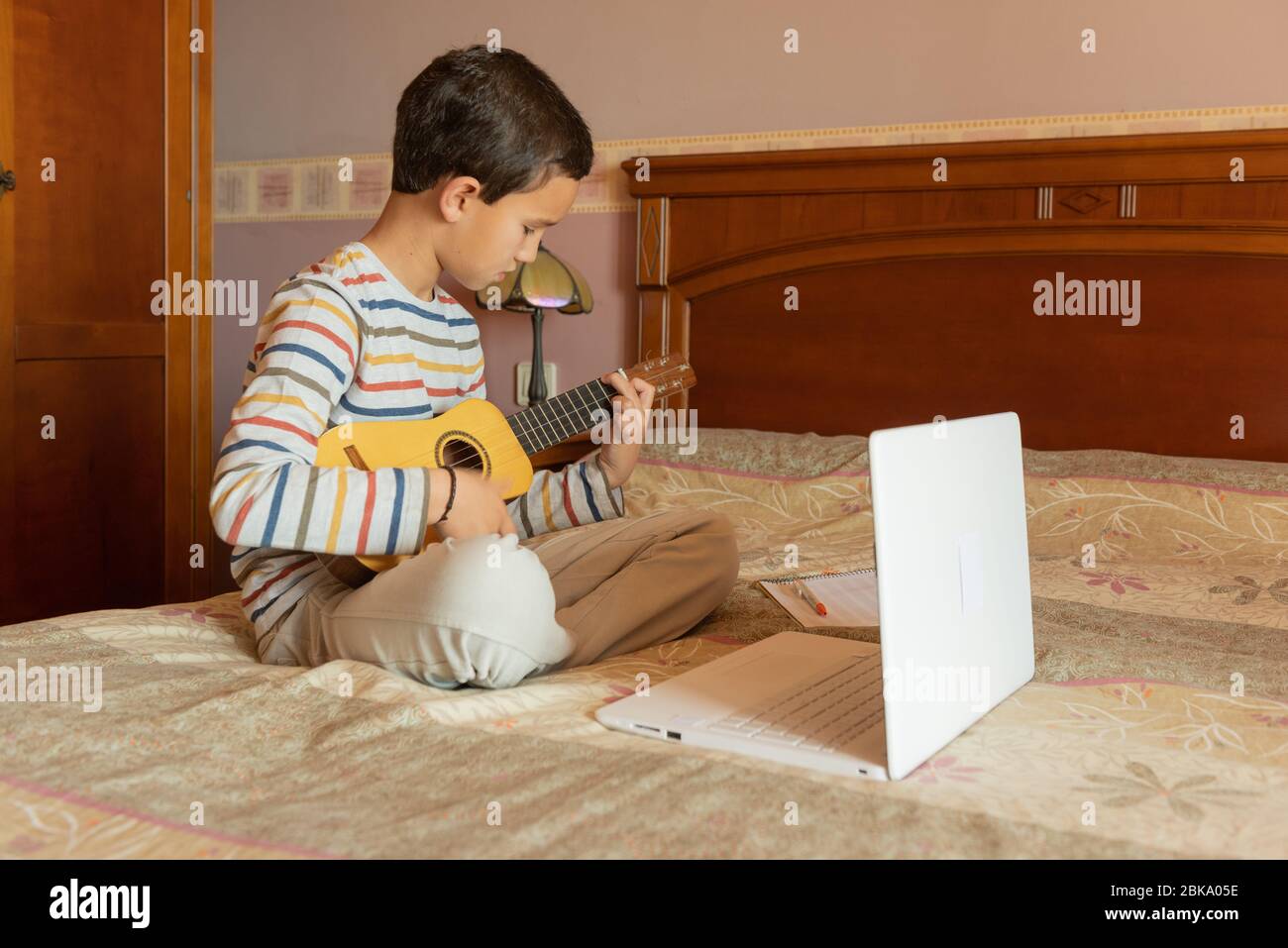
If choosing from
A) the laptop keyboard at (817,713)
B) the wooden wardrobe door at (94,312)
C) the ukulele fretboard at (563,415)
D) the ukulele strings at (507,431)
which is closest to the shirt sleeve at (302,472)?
the ukulele strings at (507,431)

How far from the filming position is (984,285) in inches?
86.6

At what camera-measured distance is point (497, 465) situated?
4.45 feet

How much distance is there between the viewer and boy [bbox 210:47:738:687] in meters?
1.02

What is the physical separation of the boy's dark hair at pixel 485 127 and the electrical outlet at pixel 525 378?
140 centimetres

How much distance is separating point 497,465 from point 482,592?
0.39 meters

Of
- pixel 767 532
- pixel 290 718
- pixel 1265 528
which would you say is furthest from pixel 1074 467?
pixel 290 718

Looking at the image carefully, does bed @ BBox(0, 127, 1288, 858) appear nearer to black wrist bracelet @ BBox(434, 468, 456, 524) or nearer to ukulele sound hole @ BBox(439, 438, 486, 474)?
black wrist bracelet @ BBox(434, 468, 456, 524)

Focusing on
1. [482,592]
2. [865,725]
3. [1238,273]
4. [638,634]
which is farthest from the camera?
[1238,273]

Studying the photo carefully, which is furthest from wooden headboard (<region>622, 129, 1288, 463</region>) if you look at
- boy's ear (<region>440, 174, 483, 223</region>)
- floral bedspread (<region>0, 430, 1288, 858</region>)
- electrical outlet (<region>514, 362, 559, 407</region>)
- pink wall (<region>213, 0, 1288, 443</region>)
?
boy's ear (<region>440, 174, 483, 223</region>)

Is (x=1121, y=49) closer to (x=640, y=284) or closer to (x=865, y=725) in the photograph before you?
(x=640, y=284)

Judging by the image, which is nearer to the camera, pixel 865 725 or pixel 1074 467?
pixel 865 725

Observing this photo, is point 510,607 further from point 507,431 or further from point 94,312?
point 94,312

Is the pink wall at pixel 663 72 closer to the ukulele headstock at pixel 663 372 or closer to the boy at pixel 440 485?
the ukulele headstock at pixel 663 372

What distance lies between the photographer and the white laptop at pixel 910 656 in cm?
78
